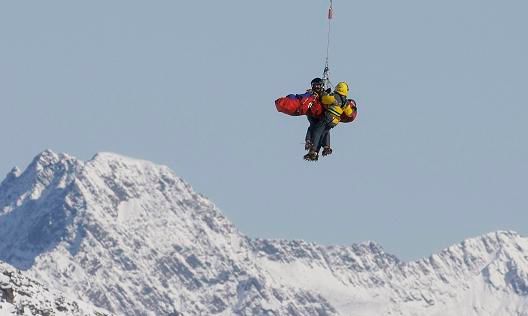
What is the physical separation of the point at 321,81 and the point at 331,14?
12.3 feet

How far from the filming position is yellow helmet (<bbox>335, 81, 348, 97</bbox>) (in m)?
72.7

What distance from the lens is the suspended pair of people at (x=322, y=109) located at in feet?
238

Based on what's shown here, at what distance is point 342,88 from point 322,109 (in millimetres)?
1075

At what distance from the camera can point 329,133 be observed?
2916 inches

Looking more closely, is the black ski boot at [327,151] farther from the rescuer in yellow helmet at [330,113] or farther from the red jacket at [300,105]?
the red jacket at [300,105]

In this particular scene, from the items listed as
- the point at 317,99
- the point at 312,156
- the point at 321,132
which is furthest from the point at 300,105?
the point at 321,132

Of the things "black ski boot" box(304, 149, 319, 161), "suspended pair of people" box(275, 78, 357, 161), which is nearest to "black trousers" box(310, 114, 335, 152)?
"suspended pair of people" box(275, 78, 357, 161)

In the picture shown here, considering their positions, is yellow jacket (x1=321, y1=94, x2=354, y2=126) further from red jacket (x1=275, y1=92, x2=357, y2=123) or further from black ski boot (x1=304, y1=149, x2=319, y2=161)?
black ski boot (x1=304, y1=149, x2=319, y2=161)

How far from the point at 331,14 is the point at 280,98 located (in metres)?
3.45

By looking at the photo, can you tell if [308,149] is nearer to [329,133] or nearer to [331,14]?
[329,133]

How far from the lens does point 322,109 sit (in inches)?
2879

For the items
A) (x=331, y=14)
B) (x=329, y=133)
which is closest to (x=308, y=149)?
(x=329, y=133)

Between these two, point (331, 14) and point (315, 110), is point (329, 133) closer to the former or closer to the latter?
point (315, 110)

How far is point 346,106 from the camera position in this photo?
73.2m
